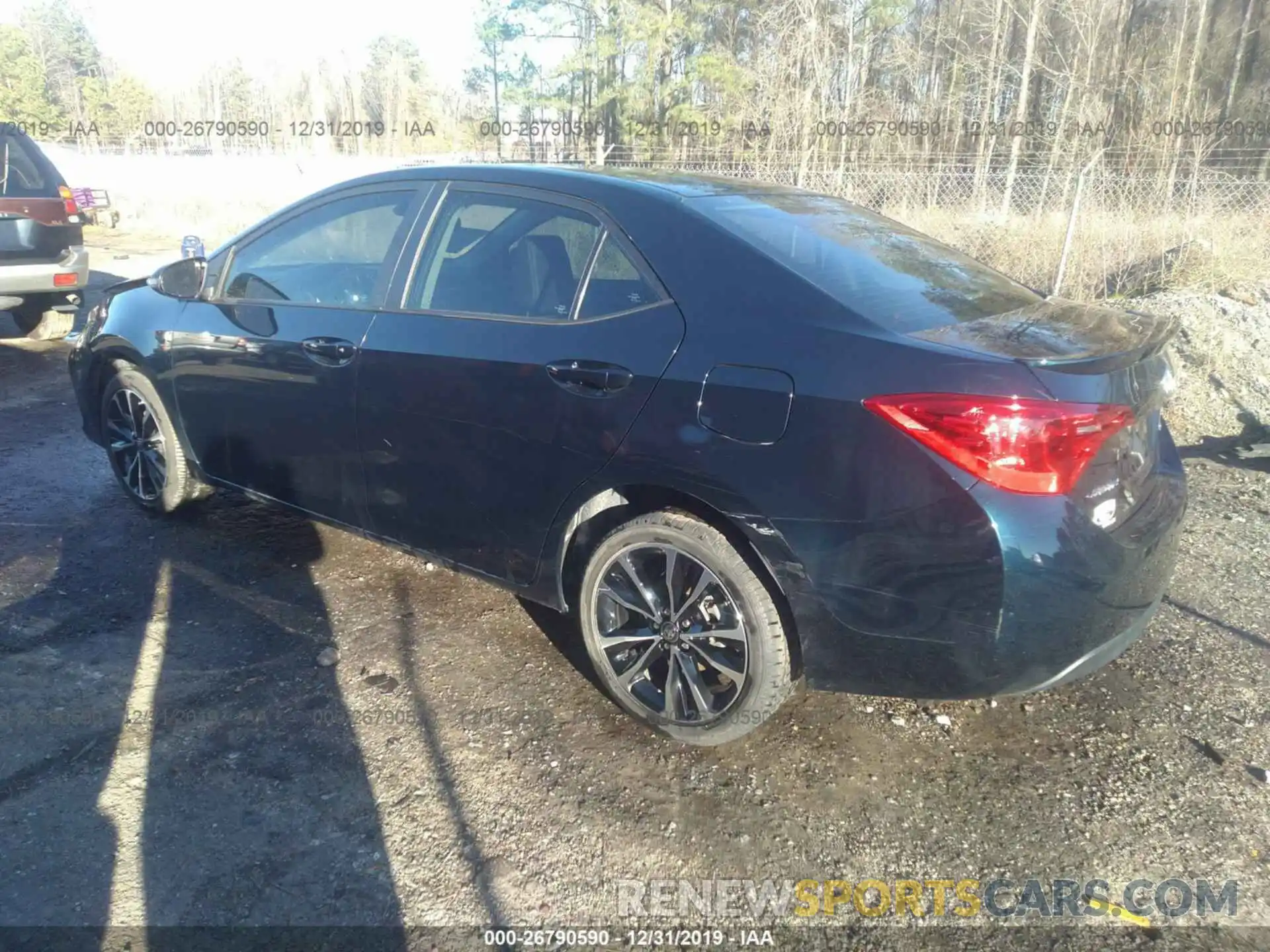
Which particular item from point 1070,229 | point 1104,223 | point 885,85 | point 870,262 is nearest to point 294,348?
point 870,262

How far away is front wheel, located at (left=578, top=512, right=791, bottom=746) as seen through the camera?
260 centimetres

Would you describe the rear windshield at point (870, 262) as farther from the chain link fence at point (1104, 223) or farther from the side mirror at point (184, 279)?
the chain link fence at point (1104, 223)

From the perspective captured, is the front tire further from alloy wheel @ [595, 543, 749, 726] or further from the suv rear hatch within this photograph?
the suv rear hatch

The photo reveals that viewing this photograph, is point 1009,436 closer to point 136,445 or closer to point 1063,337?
point 1063,337

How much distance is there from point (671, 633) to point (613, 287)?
3.52 ft

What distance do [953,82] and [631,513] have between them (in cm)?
2817

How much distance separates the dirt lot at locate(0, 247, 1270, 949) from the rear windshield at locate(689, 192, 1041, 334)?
1.32m

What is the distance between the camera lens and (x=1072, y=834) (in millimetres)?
2461

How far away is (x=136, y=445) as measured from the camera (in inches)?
176

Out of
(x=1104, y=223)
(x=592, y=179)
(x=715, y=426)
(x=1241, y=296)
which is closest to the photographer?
(x=715, y=426)

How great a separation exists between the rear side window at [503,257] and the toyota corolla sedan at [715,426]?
0.4 inches

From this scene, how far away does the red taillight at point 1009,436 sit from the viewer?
2174 mm

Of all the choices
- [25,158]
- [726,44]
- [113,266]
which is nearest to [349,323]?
[25,158]

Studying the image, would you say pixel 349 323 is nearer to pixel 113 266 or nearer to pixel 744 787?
pixel 744 787
